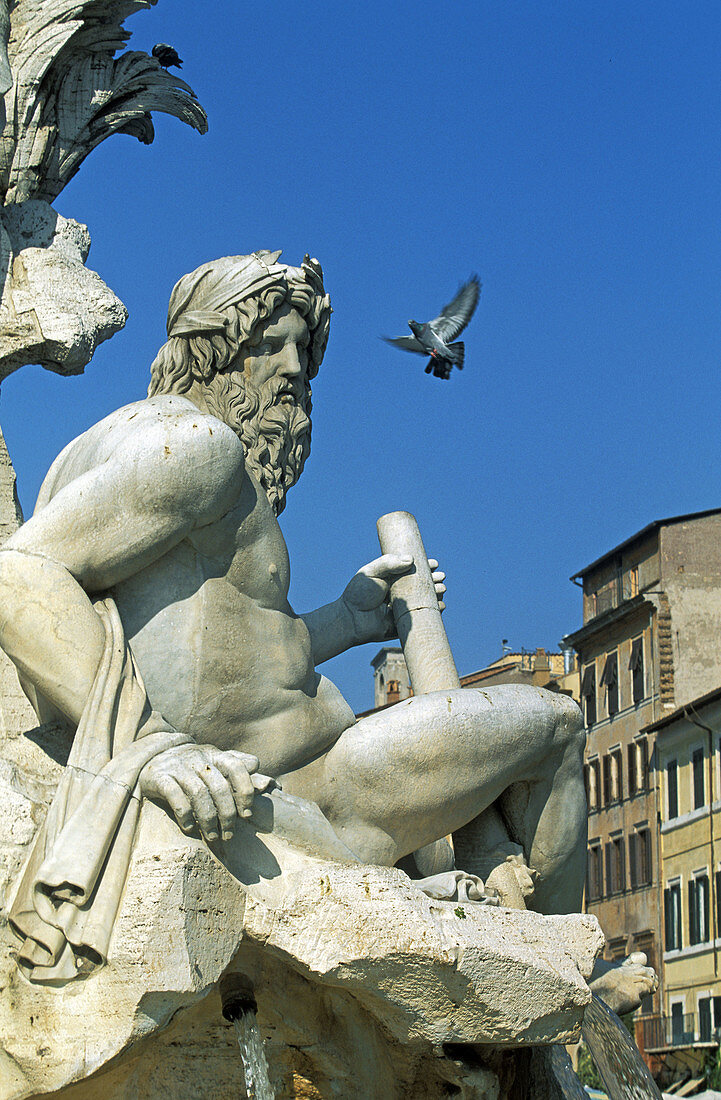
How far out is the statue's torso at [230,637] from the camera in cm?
473

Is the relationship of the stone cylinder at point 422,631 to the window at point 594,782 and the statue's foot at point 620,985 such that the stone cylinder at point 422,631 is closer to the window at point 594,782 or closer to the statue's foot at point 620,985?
the statue's foot at point 620,985

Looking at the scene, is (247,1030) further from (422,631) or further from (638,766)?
(638,766)

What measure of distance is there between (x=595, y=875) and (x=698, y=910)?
725cm

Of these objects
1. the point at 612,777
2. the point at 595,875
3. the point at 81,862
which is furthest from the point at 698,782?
→ the point at 81,862

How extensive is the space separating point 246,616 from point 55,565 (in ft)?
2.04

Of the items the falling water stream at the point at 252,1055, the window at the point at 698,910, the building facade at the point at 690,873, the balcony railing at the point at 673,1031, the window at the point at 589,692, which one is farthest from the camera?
the window at the point at 589,692

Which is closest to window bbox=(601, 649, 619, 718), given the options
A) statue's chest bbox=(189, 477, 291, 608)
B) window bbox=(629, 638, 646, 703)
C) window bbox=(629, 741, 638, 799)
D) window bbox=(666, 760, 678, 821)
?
window bbox=(629, 638, 646, 703)

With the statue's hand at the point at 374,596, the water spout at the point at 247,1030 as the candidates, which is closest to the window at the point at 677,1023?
the statue's hand at the point at 374,596

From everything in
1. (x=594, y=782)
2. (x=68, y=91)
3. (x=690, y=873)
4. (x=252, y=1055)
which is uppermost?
(x=594, y=782)

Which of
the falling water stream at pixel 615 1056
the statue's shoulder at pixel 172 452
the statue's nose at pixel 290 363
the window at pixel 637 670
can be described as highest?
the window at pixel 637 670

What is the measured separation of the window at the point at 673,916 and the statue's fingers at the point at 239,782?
37.1m

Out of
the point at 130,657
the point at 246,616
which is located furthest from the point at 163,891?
the point at 246,616

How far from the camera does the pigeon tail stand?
7418mm

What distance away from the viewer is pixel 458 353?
7520mm
